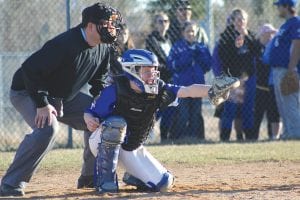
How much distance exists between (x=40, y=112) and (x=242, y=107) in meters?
6.22

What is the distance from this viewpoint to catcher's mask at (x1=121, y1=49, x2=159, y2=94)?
6.32 metres

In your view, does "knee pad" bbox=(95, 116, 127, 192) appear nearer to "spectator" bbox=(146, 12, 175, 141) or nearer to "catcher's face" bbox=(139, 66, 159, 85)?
"catcher's face" bbox=(139, 66, 159, 85)

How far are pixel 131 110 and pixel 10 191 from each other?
1.22 metres

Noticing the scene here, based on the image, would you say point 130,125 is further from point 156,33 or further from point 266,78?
point 266,78

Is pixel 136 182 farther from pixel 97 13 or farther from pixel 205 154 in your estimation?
pixel 205 154

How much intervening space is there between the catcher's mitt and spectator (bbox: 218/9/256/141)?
0.71 m

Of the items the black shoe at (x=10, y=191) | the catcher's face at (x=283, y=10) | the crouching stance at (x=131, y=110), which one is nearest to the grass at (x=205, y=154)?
the catcher's face at (x=283, y=10)

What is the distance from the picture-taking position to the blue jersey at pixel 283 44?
1149cm

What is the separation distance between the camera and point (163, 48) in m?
11.9

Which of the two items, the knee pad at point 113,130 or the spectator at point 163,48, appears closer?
the knee pad at point 113,130

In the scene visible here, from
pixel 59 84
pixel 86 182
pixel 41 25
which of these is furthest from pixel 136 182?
pixel 41 25

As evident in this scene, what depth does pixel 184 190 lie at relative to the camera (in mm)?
6656

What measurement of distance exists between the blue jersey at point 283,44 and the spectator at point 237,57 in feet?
1.27

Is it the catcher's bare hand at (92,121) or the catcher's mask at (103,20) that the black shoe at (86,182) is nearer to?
the catcher's bare hand at (92,121)
